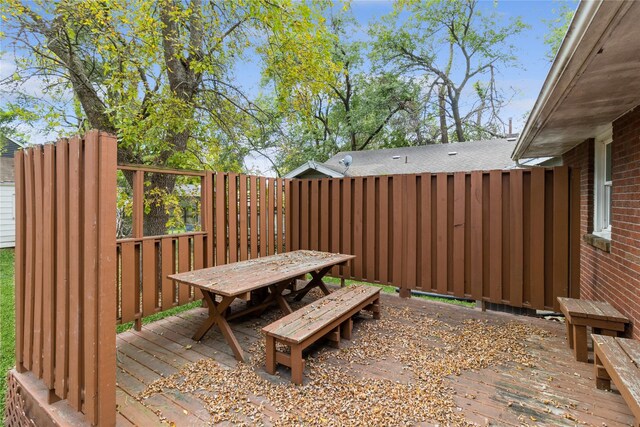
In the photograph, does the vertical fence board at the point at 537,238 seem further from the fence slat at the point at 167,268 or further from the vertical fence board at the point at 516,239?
the fence slat at the point at 167,268

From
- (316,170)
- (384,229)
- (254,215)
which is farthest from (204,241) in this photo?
(316,170)

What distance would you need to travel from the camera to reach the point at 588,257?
4.21 metres

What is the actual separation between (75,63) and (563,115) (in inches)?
279

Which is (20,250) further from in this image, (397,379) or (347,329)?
(397,379)

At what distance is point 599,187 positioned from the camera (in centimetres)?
397

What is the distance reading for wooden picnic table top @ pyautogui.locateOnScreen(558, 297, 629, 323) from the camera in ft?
8.92

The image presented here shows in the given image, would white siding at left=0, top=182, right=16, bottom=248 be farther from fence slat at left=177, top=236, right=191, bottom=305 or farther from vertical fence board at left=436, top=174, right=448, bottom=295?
vertical fence board at left=436, top=174, right=448, bottom=295

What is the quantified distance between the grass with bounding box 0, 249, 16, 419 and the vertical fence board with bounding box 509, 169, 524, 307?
572 centimetres

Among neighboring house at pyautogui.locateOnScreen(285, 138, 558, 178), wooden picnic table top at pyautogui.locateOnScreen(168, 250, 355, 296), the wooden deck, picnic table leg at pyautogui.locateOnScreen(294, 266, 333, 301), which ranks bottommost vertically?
the wooden deck

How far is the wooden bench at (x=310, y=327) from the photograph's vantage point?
2520 mm

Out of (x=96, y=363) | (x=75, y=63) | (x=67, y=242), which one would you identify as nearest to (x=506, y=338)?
(x=96, y=363)

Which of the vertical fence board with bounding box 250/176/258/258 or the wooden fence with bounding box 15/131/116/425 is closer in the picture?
the wooden fence with bounding box 15/131/116/425

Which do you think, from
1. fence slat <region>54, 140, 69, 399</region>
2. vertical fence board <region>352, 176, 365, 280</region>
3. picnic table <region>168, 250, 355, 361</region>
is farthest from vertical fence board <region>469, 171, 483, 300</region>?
fence slat <region>54, 140, 69, 399</region>

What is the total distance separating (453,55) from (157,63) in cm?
1565
